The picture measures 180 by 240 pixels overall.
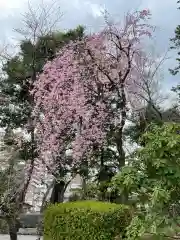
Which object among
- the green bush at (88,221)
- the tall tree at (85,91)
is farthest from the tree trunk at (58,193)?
the green bush at (88,221)

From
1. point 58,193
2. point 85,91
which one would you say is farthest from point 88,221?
point 58,193

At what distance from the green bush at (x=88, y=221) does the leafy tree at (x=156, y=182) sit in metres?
3.49

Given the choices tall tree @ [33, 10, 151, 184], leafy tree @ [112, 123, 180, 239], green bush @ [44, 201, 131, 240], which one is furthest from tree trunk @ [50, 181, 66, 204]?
leafy tree @ [112, 123, 180, 239]

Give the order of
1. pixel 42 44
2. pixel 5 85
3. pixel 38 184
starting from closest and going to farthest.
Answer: pixel 38 184 < pixel 42 44 < pixel 5 85

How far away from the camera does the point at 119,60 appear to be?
1162 centimetres

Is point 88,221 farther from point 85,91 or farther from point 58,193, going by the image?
point 58,193

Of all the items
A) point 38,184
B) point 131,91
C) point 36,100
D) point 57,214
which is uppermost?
point 131,91

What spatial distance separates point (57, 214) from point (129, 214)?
130 cm

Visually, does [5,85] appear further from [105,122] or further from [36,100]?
[105,122]

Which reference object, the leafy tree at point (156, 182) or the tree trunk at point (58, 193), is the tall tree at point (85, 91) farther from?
the leafy tree at point (156, 182)

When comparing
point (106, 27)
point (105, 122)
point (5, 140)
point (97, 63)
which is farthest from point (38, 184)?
point (106, 27)

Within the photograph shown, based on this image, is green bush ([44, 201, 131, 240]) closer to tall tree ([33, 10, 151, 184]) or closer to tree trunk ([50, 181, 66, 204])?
tall tree ([33, 10, 151, 184])

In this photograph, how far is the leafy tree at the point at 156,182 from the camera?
10.6 ft

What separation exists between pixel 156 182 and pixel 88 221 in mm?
3859
